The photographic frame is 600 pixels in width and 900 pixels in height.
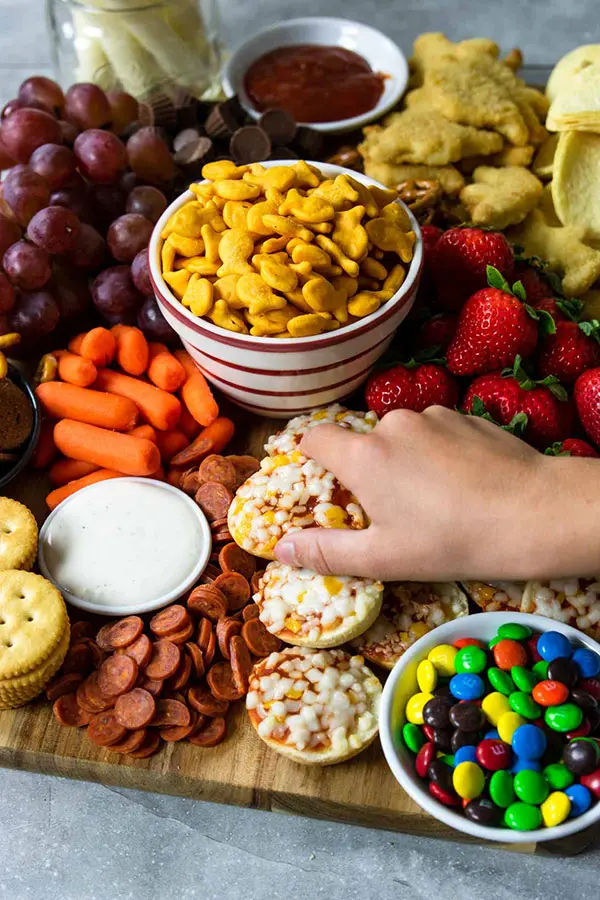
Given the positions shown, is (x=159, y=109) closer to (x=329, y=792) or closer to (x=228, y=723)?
(x=228, y=723)

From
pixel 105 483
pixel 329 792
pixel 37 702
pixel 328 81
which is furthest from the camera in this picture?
pixel 328 81

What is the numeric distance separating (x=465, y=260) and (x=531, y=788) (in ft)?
3.21

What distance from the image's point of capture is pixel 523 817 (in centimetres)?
117

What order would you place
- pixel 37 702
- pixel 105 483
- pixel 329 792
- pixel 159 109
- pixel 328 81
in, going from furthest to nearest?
pixel 328 81 < pixel 159 109 < pixel 105 483 < pixel 37 702 < pixel 329 792

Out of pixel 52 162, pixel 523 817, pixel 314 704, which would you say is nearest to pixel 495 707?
pixel 523 817

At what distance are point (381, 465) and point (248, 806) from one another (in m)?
0.58

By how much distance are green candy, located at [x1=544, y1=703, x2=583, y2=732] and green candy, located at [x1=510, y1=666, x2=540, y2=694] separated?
0.04m

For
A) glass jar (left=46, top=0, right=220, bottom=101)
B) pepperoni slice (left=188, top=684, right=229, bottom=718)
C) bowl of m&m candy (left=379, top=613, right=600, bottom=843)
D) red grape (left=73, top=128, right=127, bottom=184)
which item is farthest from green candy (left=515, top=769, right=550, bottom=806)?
glass jar (left=46, top=0, right=220, bottom=101)

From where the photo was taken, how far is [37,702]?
1.46 m

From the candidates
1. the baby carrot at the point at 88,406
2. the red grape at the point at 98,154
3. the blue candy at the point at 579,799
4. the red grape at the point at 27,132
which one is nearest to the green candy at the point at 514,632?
the blue candy at the point at 579,799

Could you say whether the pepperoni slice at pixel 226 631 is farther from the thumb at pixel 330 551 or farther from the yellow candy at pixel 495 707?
the yellow candy at pixel 495 707

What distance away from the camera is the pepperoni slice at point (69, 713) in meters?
1.42

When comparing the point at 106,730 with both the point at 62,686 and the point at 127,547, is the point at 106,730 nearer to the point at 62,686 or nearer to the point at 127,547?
the point at 62,686

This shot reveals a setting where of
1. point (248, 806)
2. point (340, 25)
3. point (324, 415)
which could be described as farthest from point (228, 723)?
point (340, 25)
